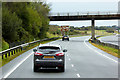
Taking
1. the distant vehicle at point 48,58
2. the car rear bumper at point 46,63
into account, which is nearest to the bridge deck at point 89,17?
the distant vehicle at point 48,58

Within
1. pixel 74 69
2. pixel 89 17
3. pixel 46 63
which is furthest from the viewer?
pixel 89 17

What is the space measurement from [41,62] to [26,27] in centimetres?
4488

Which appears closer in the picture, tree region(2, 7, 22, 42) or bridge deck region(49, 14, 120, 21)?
tree region(2, 7, 22, 42)

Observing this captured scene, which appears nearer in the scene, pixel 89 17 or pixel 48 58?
pixel 48 58

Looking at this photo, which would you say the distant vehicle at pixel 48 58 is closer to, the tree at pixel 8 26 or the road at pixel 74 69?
the road at pixel 74 69

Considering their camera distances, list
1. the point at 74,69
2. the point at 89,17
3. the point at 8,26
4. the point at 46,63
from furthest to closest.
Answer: the point at 89,17 → the point at 8,26 → the point at 74,69 → the point at 46,63

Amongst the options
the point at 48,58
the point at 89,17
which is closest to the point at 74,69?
the point at 48,58

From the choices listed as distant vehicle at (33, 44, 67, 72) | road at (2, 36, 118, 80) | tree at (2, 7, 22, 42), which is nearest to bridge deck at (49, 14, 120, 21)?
tree at (2, 7, 22, 42)

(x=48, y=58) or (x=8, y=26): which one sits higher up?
(x=8, y=26)

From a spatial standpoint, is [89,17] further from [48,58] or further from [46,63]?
[46,63]

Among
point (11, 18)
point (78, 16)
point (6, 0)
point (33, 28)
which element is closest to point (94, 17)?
point (78, 16)

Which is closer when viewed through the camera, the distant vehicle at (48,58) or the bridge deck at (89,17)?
the distant vehicle at (48,58)

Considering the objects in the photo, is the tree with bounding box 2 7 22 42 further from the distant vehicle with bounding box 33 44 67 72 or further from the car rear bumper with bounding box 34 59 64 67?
the car rear bumper with bounding box 34 59 64 67

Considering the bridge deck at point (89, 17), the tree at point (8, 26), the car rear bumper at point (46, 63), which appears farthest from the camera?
the bridge deck at point (89, 17)
